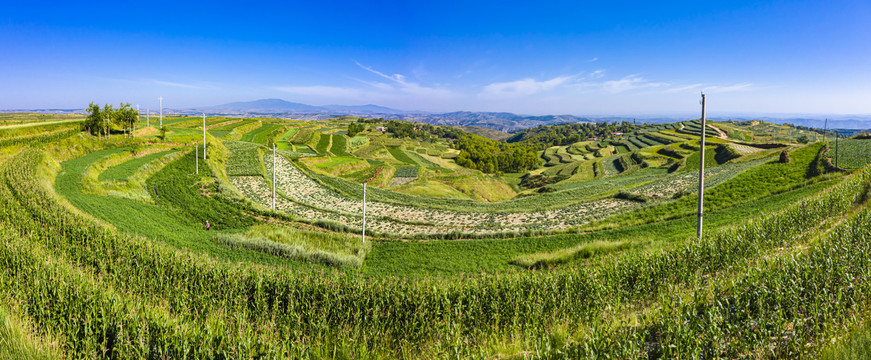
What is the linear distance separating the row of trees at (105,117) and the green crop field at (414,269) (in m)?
7.72

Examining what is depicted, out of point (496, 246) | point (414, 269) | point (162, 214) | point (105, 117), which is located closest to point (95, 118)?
point (105, 117)

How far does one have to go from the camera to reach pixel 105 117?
154 feet

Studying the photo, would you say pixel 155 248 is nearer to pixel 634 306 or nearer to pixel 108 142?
pixel 634 306

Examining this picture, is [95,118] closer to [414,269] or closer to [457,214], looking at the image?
[457,214]

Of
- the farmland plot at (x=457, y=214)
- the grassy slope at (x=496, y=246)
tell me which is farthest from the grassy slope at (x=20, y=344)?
the farmland plot at (x=457, y=214)

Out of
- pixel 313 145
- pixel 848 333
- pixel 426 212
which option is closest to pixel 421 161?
pixel 313 145

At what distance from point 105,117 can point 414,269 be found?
53.7 m

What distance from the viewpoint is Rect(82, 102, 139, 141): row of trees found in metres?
45.6

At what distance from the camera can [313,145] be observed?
7850 cm

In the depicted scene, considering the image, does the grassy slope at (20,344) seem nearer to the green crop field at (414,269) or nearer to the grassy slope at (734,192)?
the green crop field at (414,269)

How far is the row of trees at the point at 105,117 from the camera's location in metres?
45.6

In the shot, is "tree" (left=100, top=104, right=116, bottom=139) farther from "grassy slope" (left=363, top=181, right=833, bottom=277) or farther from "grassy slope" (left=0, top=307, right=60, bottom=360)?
"grassy slope" (left=0, top=307, right=60, bottom=360)

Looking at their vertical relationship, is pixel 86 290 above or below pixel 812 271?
below

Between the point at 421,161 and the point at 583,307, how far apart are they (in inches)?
3500
